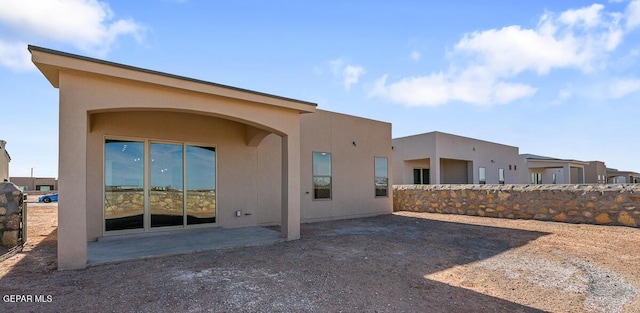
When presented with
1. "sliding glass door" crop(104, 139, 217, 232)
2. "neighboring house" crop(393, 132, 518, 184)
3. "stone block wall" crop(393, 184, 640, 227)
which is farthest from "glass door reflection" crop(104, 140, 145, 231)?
"neighboring house" crop(393, 132, 518, 184)

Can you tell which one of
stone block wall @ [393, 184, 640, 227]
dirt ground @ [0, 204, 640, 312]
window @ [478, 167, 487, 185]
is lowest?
dirt ground @ [0, 204, 640, 312]

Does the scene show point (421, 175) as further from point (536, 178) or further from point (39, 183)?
point (39, 183)

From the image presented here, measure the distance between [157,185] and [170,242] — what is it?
1.70 metres

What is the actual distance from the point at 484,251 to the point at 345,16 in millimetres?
7321

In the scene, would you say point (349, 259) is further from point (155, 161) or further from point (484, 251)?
point (155, 161)

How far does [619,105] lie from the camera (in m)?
13.2

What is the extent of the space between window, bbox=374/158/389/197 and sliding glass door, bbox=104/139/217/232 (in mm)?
6618

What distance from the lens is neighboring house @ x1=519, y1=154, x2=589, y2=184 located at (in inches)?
1014

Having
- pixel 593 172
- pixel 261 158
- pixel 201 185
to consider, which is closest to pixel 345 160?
pixel 261 158

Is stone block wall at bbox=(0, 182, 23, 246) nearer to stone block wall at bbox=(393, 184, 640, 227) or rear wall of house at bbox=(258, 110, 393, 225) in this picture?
rear wall of house at bbox=(258, 110, 393, 225)

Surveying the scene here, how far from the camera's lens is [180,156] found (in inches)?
321

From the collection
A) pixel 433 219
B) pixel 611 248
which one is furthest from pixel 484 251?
pixel 433 219

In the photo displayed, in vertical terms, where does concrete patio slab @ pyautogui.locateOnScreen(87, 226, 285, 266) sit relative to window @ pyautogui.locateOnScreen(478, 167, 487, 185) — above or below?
below

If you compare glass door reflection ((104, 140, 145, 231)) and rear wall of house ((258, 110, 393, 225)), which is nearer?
glass door reflection ((104, 140, 145, 231))
